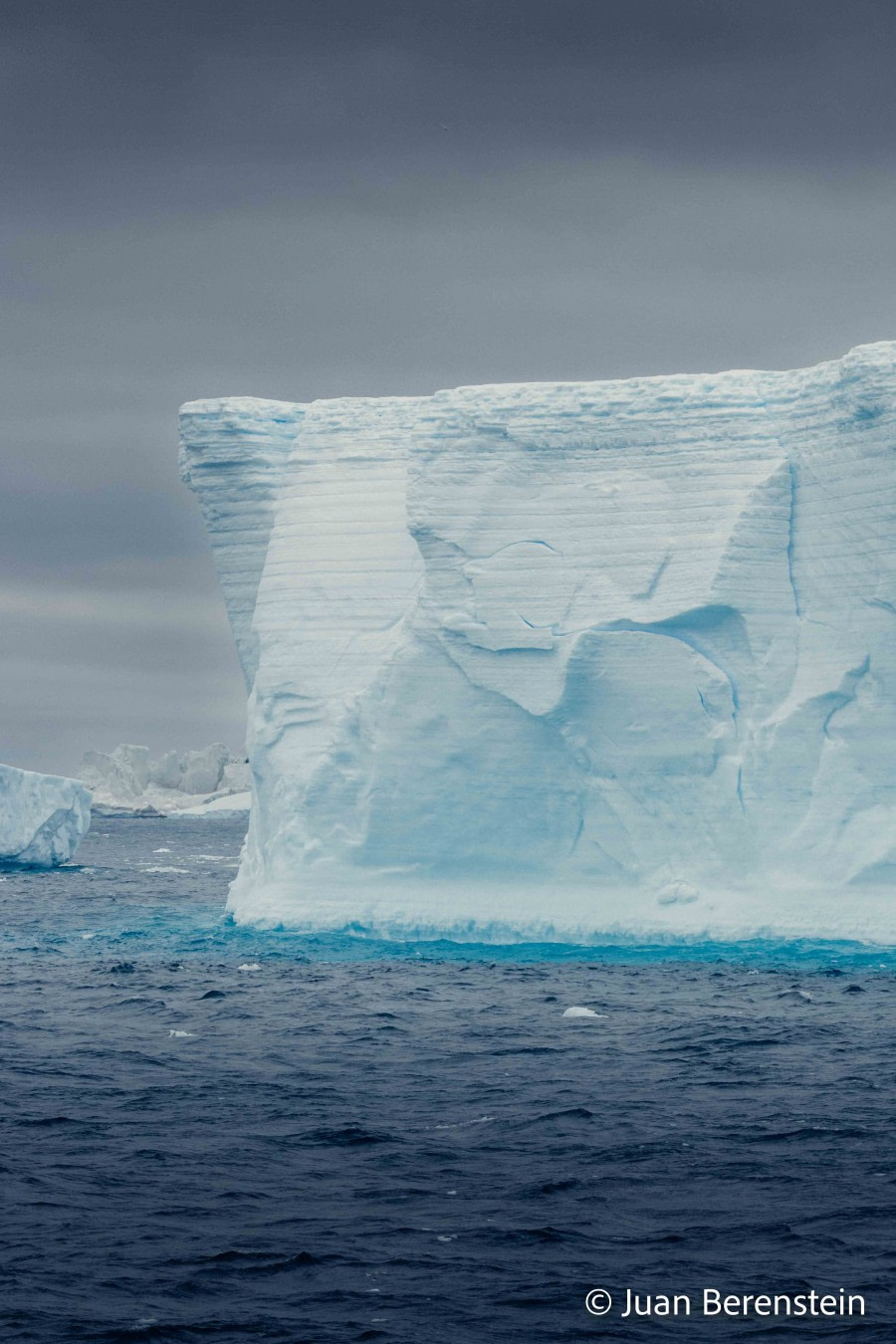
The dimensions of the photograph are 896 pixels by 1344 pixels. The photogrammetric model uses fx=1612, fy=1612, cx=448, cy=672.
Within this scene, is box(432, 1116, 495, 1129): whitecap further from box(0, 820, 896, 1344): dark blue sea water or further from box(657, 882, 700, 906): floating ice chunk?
box(657, 882, 700, 906): floating ice chunk

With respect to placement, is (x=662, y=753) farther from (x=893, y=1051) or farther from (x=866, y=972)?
(x=893, y=1051)

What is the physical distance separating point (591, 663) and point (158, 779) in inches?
2224

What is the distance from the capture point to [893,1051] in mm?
11406

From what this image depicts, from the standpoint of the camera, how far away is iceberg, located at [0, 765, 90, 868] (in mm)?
31125

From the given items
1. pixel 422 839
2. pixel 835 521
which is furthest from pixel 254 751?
pixel 835 521

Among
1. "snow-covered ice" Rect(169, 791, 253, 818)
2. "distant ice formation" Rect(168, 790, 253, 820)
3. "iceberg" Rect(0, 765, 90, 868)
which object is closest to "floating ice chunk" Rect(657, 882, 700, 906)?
"iceberg" Rect(0, 765, 90, 868)

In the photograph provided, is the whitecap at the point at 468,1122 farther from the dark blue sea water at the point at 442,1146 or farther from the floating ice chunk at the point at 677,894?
the floating ice chunk at the point at 677,894

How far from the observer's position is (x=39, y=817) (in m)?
32.3

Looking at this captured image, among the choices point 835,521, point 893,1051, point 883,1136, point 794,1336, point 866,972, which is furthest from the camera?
point 835,521

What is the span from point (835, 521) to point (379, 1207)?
1069 centimetres

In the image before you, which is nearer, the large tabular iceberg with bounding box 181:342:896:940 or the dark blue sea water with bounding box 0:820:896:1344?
the dark blue sea water with bounding box 0:820:896:1344

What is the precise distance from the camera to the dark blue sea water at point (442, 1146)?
6648mm

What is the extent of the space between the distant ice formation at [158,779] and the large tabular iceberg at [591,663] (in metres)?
49.9

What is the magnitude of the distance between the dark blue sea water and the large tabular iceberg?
4.77ft
